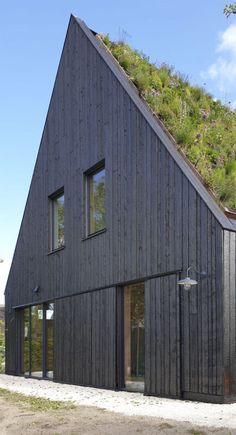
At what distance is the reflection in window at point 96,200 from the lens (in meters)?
12.4

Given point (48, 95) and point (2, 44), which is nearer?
point (2, 44)

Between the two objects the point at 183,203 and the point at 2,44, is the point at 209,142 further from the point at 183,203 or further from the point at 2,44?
the point at 2,44

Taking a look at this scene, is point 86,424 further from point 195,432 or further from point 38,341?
point 38,341

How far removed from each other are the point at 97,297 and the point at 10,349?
6827 mm

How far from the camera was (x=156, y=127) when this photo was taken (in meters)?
10.3

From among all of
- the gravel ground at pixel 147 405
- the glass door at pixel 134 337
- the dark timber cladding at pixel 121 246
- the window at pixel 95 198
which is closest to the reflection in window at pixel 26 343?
the dark timber cladding at pixel 121 246

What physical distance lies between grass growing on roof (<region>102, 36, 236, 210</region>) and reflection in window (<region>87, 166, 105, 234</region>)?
1940 millimetres

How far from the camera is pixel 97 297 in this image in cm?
1212

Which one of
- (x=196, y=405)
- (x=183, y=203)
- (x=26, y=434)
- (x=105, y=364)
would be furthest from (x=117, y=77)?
(x=26, y=434)

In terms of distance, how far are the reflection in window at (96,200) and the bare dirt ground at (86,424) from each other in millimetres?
4847

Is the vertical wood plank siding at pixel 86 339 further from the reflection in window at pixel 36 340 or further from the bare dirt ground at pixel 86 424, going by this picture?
the bare dirt ground at pixel 86 424

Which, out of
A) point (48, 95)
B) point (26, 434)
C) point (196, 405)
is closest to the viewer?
point (26, 434)

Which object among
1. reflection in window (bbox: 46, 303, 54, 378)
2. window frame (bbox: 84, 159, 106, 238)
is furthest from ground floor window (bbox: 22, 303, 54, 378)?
window frame (bbox: 84, 159, 106, 238)

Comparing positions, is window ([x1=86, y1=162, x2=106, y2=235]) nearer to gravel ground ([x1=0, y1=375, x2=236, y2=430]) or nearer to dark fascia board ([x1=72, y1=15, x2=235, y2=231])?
dark fascia board ([x1=72, y1=15, x2=235, y2=231])
